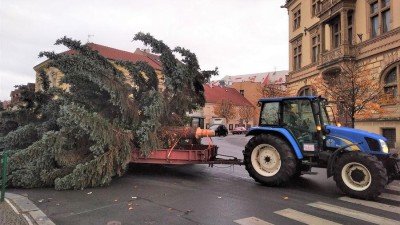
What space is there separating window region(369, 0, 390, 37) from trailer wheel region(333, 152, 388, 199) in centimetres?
1577

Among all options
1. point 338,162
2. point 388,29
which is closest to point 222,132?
point 388,29

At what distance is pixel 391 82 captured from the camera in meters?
20.0

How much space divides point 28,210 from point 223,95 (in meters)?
72.2

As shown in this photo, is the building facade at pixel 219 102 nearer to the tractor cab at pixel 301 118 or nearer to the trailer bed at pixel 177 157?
the trailer bed at pixel 177 157

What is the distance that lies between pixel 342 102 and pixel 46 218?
564 inches

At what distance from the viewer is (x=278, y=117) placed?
9.23 meters

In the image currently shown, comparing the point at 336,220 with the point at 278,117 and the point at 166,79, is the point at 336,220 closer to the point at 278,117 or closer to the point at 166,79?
the point at 278,117

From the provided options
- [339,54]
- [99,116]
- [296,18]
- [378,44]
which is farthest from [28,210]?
[296,18]

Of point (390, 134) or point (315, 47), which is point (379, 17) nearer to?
point (390, 134)

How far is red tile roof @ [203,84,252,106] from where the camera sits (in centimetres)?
7369

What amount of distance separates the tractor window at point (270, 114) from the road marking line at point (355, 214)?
2.71 meters

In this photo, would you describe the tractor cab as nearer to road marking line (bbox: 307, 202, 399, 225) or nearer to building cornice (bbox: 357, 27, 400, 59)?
road marking line (bbox: 307, 202, 399, 225)

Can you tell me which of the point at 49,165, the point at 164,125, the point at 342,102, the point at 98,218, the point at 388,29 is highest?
the point at 388,29

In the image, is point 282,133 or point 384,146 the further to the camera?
point 282,133
